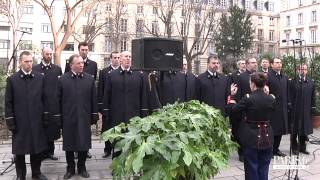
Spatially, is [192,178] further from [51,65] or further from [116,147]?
[51,65]

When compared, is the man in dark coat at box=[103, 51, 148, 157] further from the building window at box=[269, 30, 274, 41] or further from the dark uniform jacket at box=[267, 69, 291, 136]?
the building window at box=[269, 30, 274, 41]

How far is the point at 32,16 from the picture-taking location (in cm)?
6425

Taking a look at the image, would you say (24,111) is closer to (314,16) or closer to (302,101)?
(302,101)

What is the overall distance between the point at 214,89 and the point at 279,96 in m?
1.33

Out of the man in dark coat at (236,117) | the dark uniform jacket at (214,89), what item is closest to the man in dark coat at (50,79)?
the dark uniform jacket at (214,89)

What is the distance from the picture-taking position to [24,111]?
6699 millimetres

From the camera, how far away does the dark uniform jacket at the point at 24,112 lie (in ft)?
21.8

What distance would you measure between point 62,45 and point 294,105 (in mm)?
16956

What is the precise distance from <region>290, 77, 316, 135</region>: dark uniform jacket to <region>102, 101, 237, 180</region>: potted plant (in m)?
4.95

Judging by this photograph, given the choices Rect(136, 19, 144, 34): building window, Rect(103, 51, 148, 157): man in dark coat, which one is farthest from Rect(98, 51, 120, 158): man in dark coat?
Rect(136, 19, 144, 34): building window

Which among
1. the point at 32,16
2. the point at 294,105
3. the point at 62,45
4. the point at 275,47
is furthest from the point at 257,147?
the point at 275,47

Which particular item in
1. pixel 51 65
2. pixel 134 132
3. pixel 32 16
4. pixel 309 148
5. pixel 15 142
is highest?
pixel 32 16

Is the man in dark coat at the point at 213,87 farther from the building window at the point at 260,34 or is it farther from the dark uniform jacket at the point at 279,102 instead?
the building window at the point at 260,34

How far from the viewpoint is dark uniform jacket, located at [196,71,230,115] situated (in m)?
8.37
